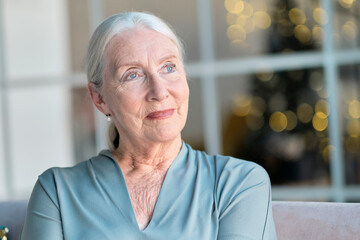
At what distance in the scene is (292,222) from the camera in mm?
1896

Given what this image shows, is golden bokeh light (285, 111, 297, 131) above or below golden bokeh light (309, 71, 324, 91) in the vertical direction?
below

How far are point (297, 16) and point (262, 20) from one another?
37 centimetres

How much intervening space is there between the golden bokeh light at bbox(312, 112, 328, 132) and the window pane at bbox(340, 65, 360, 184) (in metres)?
0.18

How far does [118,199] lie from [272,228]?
50cm

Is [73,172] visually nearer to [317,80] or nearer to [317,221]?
[317,221]

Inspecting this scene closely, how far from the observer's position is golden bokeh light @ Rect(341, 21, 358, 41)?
5.21 m

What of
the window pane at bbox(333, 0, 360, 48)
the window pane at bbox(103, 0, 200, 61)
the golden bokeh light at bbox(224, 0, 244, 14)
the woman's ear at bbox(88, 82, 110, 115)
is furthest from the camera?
the window pane at bbox(103, 0, 200, 61)

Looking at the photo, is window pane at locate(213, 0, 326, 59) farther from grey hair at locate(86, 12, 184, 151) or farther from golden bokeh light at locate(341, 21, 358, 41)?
grey hair at locate(86, 12, 184, 151)

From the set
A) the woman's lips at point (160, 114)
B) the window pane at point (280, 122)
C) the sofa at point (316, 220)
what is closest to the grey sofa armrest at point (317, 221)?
the sofa at point (316, 220)

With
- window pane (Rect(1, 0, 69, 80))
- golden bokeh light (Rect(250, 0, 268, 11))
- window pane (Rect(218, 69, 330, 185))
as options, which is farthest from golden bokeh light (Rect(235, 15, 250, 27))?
window pane (Rect(1, 0, 69, 80))

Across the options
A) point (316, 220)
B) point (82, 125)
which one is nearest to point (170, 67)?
point (316, 220)

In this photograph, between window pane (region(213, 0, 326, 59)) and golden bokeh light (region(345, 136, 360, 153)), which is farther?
window pane (region(213, 0, 326, 59))

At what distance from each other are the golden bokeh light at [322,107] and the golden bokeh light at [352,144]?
315 mm

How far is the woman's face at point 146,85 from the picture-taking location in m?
1.82
